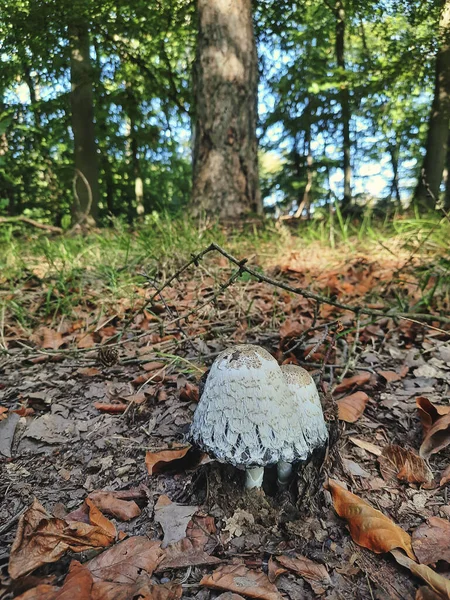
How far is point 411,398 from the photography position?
1835mm

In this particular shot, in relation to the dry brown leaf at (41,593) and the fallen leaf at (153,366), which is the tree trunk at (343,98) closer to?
the fallen leaf at (153,366)

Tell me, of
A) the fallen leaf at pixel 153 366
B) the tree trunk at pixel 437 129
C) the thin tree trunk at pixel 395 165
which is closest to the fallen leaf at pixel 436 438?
the fallen leaf at pixel 153 366

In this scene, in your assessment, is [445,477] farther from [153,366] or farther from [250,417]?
[153,366]

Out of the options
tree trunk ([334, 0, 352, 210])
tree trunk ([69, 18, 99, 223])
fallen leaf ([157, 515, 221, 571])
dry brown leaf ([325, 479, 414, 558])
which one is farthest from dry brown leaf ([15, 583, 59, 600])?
tree trunk ([334, 0, 352, 210])

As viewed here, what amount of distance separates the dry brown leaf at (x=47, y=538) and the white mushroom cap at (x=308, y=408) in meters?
0.68

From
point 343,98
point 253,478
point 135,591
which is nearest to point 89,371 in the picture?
point 253,478

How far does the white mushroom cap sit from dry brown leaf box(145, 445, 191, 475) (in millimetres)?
496

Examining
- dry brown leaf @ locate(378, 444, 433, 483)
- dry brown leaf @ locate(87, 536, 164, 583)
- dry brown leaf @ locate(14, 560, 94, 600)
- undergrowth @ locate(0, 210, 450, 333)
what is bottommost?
dry brown leaf @ locate(378, 444, 433, 483)

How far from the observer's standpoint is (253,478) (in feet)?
4.36

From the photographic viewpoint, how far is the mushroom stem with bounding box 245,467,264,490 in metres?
1.31

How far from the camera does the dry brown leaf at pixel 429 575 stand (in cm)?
100

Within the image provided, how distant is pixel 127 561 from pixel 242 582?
325mm

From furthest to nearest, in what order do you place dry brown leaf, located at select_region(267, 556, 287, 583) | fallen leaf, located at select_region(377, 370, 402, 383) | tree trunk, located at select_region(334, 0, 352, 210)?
tree trunk, located at select_region(334, 0, 352, 210) → fallen leaf, located at select_region(377, 370, 402, 383) → dry brown leaf, located at select_region(267, 556, 287, 583)

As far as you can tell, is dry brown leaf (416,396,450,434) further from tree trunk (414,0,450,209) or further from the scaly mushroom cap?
tree trunk (414,0,450,209)
